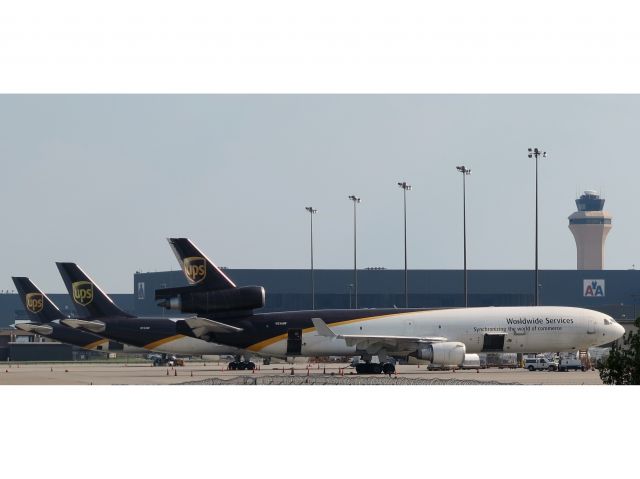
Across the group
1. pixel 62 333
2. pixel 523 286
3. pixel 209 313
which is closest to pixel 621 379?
pixel 209 313

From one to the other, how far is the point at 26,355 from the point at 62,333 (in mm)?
28030

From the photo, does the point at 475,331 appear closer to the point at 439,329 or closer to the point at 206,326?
the point at 439,329

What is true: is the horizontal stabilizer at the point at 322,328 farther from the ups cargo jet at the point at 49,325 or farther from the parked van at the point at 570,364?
the ups cargo jet at the point at 49,325

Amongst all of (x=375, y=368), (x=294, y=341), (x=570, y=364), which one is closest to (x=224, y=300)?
(x=294, y=341)

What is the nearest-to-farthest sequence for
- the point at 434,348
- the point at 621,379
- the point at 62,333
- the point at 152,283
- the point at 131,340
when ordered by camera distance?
the point at 621,379, the point at 434,348, the point at 131,340, the point at 62,333, the point at 152,283

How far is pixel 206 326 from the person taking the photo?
252 ft

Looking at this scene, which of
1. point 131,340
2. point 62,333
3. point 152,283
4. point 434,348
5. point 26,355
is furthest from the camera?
point 152,283

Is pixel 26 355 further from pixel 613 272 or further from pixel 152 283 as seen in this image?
pixel 613 272

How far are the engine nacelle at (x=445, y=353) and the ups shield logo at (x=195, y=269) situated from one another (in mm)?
16002

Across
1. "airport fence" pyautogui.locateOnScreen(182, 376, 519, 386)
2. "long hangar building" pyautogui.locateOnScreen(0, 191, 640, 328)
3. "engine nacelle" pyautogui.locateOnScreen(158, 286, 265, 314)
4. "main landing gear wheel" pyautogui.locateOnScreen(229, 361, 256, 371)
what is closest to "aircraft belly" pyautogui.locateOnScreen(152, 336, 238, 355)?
"main landing gear wheel" pyautogui.locateOnScreen(229, 361, 256, 371)

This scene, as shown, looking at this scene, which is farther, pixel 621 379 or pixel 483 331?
pixel 483 331

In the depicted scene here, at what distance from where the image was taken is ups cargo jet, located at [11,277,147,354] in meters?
98.9

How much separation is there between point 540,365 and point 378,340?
652 inches
